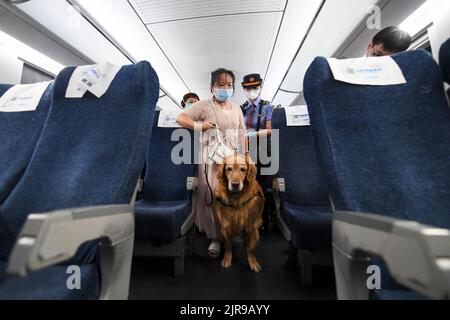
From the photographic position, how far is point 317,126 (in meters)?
0.62

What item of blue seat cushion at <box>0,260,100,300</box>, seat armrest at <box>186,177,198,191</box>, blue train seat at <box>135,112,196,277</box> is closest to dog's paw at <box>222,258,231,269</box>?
blue train seat at <box>135,112,196,277</box>

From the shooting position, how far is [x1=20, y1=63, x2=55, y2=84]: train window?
2.86m

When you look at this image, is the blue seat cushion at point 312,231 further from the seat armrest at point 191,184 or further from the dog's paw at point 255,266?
the seat armrest at point 191,184

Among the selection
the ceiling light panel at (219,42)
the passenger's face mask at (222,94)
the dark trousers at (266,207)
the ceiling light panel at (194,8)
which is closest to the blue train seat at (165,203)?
the passenger's face mask at (222,94)

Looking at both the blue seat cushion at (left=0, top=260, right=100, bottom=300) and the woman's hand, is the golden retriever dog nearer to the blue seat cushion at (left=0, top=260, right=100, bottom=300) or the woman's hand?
the woman's hand

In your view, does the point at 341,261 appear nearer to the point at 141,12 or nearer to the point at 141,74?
the point at 141,74

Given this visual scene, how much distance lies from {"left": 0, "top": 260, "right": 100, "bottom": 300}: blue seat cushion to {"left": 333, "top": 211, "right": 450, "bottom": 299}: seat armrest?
1.87ft

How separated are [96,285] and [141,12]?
290 centimetres

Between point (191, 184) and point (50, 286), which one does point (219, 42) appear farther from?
point (50, 286)

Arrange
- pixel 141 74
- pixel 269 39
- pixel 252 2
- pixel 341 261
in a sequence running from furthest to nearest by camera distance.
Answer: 1. pixel 269 39
2. pixel 252 2
3. pixel 141 74
4. pixel 341 261

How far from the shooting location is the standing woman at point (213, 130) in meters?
1.72

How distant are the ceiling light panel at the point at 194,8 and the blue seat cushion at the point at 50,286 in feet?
8.90
